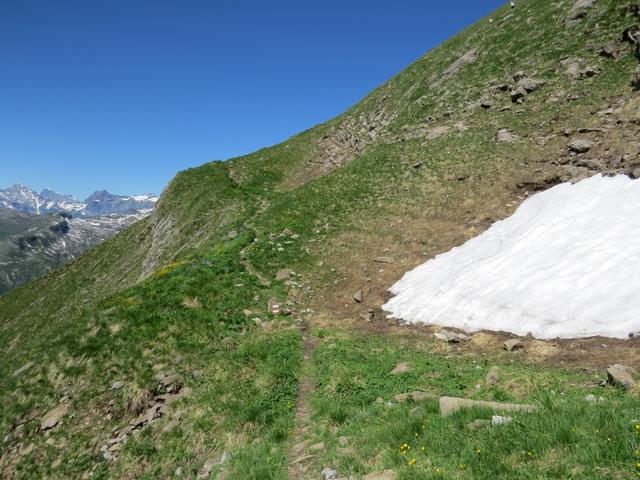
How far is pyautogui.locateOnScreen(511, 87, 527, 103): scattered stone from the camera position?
33.5m

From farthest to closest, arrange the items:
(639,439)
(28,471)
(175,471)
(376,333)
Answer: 1. (376,333)
2. (28,471)
3. (175,471)
4. (639,439)

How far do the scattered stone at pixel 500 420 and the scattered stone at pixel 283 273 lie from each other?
16041 millimetres

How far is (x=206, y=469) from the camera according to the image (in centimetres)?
1072

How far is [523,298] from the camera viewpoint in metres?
14.5

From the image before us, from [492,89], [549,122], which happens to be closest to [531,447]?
[549,122]

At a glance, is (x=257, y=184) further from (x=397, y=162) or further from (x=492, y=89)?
(x=492, y=89)

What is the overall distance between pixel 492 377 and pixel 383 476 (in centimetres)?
524

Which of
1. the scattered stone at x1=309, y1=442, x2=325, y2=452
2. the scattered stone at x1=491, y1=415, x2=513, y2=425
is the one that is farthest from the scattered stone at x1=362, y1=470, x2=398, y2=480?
the scattered stone at x1=309, y1=442, x2=325, y2=452

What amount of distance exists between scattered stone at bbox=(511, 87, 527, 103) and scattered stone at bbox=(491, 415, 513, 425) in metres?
32.9

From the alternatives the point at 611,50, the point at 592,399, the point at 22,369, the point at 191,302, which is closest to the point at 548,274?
the point at 592,399

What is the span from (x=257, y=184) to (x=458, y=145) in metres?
21.7

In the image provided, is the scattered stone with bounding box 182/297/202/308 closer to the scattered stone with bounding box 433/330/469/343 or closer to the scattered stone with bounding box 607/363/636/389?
the scattered stone with bounding box 433/330/469/343

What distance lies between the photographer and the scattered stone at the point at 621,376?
29.0 feet

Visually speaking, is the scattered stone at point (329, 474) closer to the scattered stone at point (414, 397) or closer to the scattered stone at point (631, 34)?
the scattered stone at point (414, 397)
